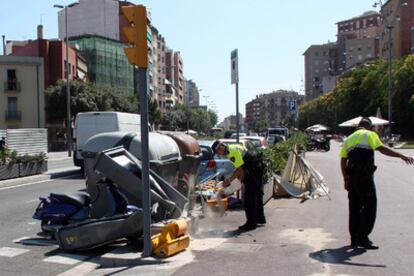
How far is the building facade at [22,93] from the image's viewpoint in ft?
207

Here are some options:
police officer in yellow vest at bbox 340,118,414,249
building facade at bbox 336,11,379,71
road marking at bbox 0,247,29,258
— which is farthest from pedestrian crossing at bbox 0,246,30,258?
building facade at bbox 336,11,379,71

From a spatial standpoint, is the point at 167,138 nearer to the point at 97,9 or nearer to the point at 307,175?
the point at 307,175

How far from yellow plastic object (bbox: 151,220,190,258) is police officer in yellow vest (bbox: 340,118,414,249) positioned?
2.31 m

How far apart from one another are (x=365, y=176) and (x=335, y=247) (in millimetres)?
1058

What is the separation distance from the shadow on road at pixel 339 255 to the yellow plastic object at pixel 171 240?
1.72m

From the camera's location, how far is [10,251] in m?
8.03

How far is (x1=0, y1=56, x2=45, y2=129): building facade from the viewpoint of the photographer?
6319 centimetres

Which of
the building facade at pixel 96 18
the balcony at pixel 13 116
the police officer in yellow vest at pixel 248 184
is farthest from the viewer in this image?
the building facade at pixel 96 18

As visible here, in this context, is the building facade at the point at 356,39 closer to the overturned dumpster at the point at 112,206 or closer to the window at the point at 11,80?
the window at the point at 11,80

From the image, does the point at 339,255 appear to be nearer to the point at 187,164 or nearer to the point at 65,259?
the point at 65,259

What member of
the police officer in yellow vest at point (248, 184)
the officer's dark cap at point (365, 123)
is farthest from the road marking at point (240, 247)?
the officer's dark cap at point (365, 123)

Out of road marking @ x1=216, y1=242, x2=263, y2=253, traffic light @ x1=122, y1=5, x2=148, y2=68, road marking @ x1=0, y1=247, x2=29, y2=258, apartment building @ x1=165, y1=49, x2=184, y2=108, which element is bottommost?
road marking @ x1=0, y1=247, x2=29, y2=258

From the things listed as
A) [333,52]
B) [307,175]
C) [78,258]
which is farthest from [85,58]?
[333,52]

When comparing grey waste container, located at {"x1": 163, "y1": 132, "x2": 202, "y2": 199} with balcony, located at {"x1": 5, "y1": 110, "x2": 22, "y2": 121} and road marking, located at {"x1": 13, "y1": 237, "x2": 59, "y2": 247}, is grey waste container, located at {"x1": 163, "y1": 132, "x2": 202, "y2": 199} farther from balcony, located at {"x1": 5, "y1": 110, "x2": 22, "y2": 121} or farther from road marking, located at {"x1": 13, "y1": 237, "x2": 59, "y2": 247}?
balcony, located at {"x1": 5, "y1": 110, "x2": 22, "y2": 121}
